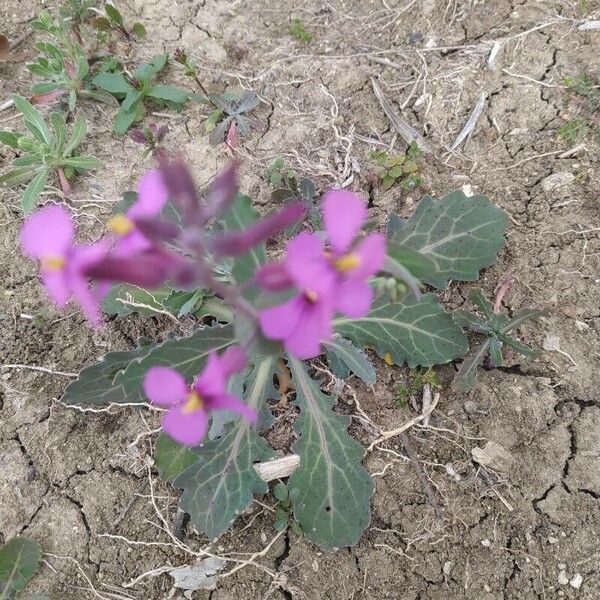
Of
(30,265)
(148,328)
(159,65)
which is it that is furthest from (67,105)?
(148,328)

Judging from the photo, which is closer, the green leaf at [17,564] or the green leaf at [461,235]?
the green leaf at [17,564]

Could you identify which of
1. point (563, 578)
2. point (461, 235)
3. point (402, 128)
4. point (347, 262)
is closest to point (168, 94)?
point (402, 128)

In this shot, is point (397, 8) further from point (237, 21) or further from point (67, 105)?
point (67, 105)

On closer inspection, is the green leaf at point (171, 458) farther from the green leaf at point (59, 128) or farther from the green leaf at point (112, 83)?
the green leaf at point (112, 83)

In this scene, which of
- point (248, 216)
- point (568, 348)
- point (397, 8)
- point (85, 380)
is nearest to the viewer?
point (248, 216)

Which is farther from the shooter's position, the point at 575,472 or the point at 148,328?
the point at 148,328

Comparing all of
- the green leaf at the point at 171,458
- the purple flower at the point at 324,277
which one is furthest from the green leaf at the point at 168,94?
the purple flower at the point at 324,277

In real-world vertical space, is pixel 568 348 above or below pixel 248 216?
below

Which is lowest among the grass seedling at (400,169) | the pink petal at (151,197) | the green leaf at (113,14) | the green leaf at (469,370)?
the green leaf at (469,370)

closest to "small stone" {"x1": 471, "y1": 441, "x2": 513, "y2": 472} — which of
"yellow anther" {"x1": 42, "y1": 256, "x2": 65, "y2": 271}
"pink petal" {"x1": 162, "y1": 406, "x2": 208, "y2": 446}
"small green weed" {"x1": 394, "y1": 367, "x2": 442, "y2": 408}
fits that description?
"small green weed" {"x1": 394, "y1": 367, "x2": 442, "y2": 408}
